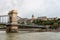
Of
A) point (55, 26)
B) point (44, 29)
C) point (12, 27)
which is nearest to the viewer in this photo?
point (12, 27)

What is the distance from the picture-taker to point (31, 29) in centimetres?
9300

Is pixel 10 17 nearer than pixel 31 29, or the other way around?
pixel 10 17

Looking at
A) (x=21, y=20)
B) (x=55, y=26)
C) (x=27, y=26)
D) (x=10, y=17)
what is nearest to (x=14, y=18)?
(x=10, y=17)

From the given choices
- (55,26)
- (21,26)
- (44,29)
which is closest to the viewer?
(21,26)

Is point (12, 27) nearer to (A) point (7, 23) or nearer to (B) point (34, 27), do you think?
(A) point (7, 23)

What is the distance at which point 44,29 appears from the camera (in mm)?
91938

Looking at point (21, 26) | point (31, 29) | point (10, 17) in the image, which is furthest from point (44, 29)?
point (10, 17)

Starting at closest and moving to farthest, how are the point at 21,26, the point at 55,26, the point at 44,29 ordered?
the point at 21,26 < the point at 44,29 < the point at 55,26

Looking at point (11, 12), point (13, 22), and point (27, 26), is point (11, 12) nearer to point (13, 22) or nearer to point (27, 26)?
point (13, 22)

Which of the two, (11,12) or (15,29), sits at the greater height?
(11,12)

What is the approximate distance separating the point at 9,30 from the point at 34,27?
10.9 meters

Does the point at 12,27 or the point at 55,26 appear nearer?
the point at 12,27

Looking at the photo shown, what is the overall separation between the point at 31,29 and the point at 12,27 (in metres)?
16.5

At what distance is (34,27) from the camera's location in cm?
8688
